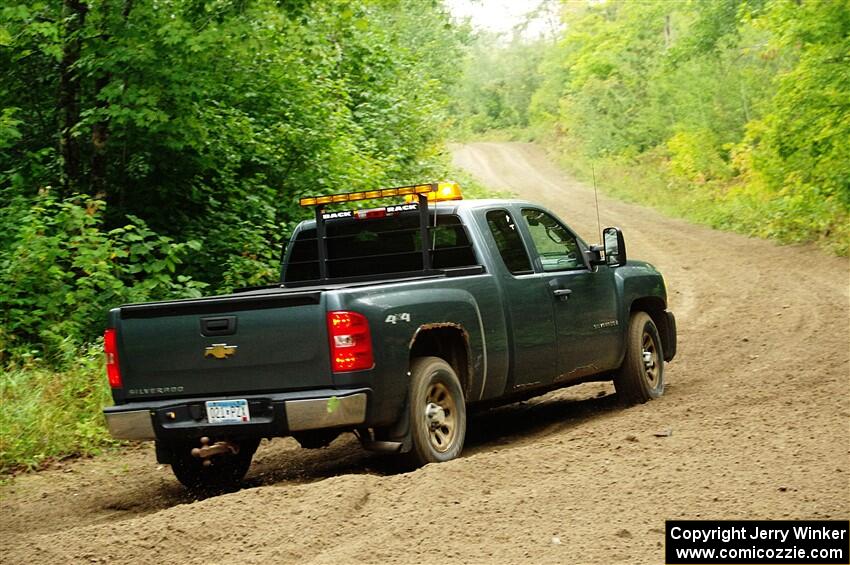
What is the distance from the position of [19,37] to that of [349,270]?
5.94 metres

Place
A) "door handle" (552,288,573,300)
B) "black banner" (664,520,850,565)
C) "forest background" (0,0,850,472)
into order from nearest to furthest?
1. "black banner" (664,520,850,565)
2. "door handle" (552,288,573,300)
3. "forest background" (0,0,850,472)

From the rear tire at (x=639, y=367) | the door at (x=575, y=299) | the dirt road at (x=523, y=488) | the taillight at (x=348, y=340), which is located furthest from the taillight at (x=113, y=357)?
the rear tire at (x=639, y=367)

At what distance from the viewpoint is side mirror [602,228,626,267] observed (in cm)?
958

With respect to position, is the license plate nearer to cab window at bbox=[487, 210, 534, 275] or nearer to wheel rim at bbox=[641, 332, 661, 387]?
cab window at bbox=[487, 210, 534, 275]

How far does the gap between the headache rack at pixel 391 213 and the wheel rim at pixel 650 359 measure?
2.65m

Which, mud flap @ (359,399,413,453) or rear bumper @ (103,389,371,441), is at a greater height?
rear bumper @ (103,389,371,441)

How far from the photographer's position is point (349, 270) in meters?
9.05

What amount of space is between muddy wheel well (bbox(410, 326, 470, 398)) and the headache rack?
0.50 meters

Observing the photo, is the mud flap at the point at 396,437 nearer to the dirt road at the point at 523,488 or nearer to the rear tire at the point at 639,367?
the dirt road at the point at 523,488

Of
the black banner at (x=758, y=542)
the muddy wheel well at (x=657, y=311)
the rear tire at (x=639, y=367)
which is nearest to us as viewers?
the black banner at (x=758, y=542)

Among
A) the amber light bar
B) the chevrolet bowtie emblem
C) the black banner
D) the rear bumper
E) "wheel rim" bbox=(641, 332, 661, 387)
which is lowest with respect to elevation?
the black banner

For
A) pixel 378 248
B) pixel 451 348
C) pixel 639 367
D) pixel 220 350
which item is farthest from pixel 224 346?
pixel 639 367

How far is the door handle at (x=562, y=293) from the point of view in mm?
9000

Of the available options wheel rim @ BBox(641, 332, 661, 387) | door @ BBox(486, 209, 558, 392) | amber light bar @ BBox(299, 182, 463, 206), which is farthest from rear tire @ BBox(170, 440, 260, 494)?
wheel rim @ BBox(641, 332, 661, 387)
